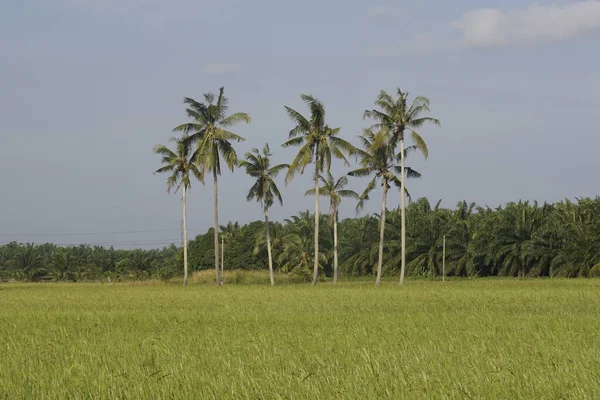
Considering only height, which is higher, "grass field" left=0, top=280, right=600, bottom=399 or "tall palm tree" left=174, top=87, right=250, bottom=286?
"tall palm tree" left=174, top=87, right=250, bottom=286

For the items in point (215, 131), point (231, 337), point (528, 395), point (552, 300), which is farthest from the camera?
point (215, 131)

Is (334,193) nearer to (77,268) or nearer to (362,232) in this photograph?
(362,232)

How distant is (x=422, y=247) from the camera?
80.4m

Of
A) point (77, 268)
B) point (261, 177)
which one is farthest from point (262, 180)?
point (77, 268)

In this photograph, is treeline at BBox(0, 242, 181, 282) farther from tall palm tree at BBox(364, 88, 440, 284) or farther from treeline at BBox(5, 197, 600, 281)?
tall palm tree at BBox(364, 88, 440, 284)

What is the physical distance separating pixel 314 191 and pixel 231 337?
4267cm

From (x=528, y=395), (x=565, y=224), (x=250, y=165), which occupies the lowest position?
(x=528, y=395)

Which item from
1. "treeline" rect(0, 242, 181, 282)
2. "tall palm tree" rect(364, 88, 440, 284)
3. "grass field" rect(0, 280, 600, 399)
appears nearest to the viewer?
"grass field" rect(0, 280, 600, 399)

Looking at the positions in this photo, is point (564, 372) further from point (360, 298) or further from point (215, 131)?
point (215, 131)

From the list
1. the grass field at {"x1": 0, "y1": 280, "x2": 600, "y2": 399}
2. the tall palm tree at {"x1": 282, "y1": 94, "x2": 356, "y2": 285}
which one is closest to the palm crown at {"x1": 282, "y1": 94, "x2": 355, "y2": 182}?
the tall palm tree at {"x1": 282, "y1": 94, "x2": 356, "y2": 285}

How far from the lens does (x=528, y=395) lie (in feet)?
29.0

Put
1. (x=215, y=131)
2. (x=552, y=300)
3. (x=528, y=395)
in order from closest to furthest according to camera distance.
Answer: (x=528, y=395) < (x=552, y=300) < (x=215, y=131)

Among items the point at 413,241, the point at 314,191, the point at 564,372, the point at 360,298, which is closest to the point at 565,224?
the point at 413,241

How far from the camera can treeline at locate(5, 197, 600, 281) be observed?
226ft
